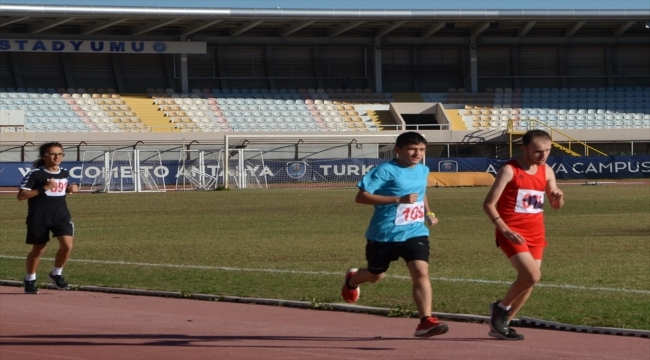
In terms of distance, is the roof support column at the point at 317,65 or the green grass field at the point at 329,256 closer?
the green grass field at the point at 329,256

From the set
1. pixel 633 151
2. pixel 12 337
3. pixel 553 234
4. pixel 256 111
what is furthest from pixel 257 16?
pixel 12 337

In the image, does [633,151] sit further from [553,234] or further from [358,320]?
[358,320]

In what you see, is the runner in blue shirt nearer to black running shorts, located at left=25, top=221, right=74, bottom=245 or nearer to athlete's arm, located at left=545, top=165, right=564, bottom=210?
athlete's arm, located at left=545, top=165, right=564, bottom=210

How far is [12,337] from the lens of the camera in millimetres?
8812

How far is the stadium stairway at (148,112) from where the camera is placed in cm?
5620

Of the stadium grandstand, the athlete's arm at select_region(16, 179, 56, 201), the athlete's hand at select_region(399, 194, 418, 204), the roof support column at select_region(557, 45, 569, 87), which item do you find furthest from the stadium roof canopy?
the athlete's hand at select_region(399, 194, 418, 204)

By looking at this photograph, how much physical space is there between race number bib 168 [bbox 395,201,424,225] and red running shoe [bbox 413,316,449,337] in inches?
31.1

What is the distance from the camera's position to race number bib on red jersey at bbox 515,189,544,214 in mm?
8312

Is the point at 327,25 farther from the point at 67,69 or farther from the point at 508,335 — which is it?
the point at 508,335

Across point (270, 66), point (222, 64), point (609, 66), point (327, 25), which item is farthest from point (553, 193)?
point (609, 66)

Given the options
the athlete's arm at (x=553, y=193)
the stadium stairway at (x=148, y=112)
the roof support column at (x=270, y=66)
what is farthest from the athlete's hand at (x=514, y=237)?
the roof support column at (x=270, y=66)

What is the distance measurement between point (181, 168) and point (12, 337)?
4091cm

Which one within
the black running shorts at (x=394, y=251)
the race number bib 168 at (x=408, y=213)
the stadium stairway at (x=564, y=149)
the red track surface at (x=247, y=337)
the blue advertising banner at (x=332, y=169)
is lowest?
the red track surface at (x=247, y=337)

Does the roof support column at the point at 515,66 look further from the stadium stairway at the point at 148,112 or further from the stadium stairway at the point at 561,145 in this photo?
the stadium stairway at the point at 148,112
